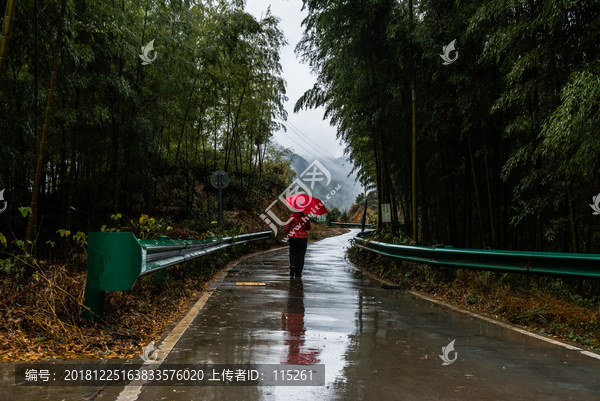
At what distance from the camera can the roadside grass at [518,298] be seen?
5.93m

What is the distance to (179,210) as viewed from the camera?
24.2 m

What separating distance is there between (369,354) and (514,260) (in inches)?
130

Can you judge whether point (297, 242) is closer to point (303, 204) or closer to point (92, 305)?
point (303, 204)

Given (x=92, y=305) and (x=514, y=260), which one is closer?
(x=92, y=305)

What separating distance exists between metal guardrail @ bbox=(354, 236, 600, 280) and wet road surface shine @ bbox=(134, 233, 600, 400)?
0.96 m

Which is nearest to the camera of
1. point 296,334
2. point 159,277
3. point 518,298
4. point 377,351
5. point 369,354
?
point 369,354

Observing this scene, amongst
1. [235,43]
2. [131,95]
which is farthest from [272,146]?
[131,95]

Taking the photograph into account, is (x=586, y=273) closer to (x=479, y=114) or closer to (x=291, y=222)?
(x=479, y=114)

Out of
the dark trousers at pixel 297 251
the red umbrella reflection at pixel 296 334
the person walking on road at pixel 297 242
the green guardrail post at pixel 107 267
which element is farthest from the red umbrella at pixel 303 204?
the green guardrail post at pixel 107 267

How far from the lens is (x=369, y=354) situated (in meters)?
4.68

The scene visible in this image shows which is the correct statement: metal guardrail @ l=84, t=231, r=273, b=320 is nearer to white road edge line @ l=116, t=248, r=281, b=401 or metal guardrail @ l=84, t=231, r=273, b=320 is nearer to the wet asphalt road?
white road edge line @ l=116, t=248, r=281, b=401

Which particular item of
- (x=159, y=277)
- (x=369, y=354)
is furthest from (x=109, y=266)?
(x=159, y=277)

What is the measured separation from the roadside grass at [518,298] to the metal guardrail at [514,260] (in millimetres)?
434

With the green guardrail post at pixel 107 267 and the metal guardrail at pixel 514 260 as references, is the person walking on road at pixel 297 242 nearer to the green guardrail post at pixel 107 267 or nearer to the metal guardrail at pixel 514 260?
the metal guardrail at pixel 514 260
